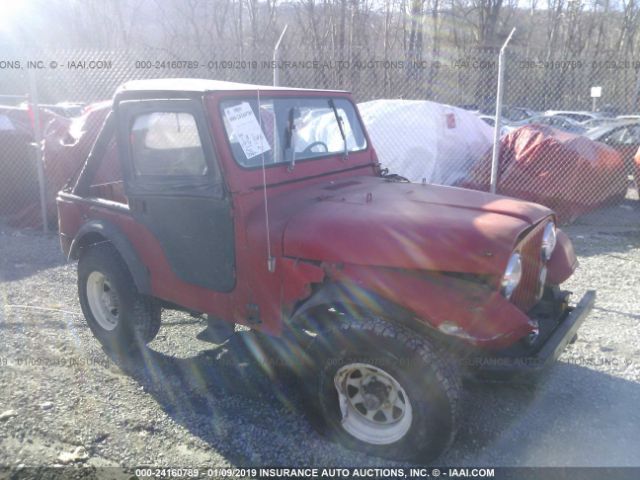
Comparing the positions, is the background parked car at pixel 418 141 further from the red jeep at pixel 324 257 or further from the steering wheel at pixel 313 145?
the steering wheel at pixel 313 145

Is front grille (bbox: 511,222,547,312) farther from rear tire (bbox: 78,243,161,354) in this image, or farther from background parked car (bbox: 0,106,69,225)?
background parked car (bbox: 0,106,69,225)

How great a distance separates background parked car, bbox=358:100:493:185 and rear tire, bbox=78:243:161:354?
5145 mm

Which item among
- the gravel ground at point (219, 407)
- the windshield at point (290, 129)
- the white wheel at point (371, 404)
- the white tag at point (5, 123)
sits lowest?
the gravel ground at point (219, 407)

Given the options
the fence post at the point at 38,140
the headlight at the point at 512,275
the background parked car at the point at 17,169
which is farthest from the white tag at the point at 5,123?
the headlight at the point at 512,275

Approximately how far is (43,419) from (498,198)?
9.86 feet

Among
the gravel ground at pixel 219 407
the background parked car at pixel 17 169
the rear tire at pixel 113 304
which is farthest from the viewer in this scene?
the background parked car at pixel 17 169

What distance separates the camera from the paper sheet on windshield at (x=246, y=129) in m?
3.37

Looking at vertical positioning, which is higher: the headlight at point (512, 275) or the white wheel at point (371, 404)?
the headlight at point (512, 275)

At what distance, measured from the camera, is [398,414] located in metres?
2.97

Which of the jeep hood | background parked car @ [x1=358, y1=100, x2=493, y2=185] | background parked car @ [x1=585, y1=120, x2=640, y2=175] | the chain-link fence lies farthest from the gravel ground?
background parked car @ [x1=585, y1=120, x2=640, y2=175]

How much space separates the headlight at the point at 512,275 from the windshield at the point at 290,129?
4.85ft

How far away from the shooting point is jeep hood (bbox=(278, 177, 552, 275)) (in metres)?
2.78

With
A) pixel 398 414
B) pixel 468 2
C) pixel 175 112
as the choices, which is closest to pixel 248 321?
pixel 398 414

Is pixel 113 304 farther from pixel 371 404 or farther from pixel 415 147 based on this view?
pixel 415 147
